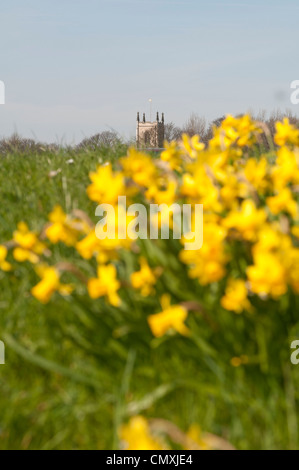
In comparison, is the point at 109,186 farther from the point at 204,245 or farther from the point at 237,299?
the point at 237,299

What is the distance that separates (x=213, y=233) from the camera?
2326 mm

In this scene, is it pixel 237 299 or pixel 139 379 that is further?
pixel 139 379

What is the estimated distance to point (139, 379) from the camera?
8.43ft

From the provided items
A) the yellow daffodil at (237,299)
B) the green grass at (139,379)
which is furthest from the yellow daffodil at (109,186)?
the yellow daffodil at (237,299)

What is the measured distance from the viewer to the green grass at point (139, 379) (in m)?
2.33

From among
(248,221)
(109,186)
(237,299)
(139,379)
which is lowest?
(139,379)

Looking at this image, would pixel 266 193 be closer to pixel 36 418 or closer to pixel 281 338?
pixel 281 338

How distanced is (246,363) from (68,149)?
15.9 feet

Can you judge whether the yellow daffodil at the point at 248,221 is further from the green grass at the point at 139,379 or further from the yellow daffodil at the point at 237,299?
the green grass at the point at 139,379

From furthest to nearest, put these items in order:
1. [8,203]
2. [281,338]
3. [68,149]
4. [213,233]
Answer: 1. [68,149]
2. [8,203]
3. [281,338]
4. [213,233]

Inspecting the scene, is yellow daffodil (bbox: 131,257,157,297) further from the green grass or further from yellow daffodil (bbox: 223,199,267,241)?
yellow daffodil (bbox: 223,199,267,241)

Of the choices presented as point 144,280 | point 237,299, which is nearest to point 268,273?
point 237,299
